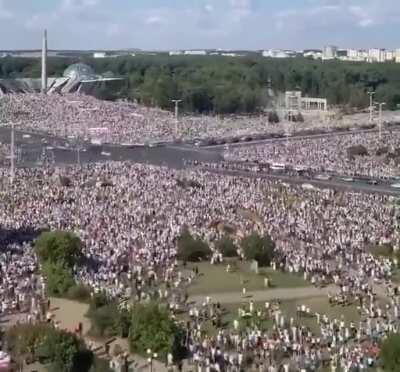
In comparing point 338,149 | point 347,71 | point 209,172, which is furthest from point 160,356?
point 347,71

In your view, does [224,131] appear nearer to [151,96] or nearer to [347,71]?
[151,96]

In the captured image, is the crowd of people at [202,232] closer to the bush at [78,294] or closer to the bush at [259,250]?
the bush at [259,250]

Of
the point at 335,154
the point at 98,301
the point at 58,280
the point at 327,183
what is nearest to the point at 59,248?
the point at 58,280

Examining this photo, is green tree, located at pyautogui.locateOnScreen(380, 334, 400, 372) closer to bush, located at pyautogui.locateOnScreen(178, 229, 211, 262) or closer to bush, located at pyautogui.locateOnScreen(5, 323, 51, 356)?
bush, located at pyautogui.locateOnScreen(5, 323, 51, 356)

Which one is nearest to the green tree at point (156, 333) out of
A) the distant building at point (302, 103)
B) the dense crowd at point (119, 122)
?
the dense crowd at point (119, 122)

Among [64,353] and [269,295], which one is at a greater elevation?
[64,353]

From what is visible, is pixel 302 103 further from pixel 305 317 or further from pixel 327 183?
pixel 305 317
